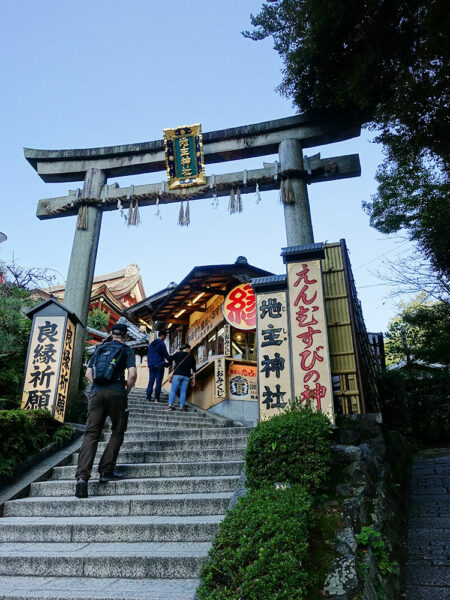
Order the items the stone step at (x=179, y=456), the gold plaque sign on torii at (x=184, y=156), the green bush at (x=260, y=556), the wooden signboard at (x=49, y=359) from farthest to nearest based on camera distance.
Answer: the gold plaque sign on torii at (x=184, y=156) → the wooden signboard at (x=49, y=359) → the stone step at (x=179, y=456) → the green bush at (x=260, y=556)

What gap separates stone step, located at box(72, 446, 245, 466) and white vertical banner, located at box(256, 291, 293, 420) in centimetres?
70

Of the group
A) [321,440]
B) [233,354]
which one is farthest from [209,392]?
[321,440]

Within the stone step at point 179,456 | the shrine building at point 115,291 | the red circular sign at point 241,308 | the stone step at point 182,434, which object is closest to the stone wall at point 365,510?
the stone step at point 179,456

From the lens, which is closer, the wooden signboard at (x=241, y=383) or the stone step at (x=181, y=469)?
the stone step at (x=181, y=469)

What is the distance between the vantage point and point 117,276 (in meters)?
38.1

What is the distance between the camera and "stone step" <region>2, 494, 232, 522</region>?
4892mm

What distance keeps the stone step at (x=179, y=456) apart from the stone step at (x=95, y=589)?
2637 mm

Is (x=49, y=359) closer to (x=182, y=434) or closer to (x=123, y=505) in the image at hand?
(x=182, y=434)

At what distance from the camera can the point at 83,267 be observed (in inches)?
447

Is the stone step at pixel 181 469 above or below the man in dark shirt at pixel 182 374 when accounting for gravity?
below

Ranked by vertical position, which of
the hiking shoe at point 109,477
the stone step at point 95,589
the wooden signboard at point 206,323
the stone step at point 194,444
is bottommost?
the stone step at point 95,589

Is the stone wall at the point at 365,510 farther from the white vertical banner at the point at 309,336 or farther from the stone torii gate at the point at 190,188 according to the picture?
the stone torii gate at the point at 190,188

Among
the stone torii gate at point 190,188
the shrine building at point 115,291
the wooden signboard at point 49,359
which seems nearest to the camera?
the wooden signboard at point 49,359

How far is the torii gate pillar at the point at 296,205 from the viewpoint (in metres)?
9.98
